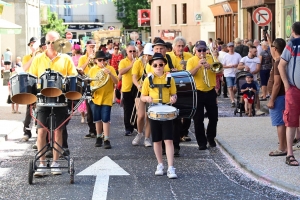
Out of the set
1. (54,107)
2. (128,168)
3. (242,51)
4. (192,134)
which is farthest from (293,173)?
(242,51)

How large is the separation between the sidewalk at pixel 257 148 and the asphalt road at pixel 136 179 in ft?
0.47

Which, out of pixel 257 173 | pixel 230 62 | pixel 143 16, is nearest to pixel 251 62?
pixel 230 62

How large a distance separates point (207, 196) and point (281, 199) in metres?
0.85

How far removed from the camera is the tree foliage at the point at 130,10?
92250mm

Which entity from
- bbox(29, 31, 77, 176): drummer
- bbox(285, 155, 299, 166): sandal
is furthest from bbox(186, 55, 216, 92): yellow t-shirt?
bbox(29, 31, 77, 176): drummer

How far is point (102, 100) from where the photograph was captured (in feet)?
47.4

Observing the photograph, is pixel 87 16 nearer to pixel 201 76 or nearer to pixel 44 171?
pixel 201 76

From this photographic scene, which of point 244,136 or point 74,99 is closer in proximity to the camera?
point 74,99

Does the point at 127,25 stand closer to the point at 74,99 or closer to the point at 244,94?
the point at 244,94

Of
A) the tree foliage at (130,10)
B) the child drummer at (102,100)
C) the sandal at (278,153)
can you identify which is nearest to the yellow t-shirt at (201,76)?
the child drummer at (102,100)

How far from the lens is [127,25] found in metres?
98.6

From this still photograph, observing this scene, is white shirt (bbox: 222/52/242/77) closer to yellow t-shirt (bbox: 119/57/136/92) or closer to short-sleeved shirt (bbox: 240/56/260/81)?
short-sleeved shirt (bbox: 240/56/260/81)

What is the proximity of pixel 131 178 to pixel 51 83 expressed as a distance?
1652mm

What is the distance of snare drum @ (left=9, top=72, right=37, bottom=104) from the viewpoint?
10.6m
